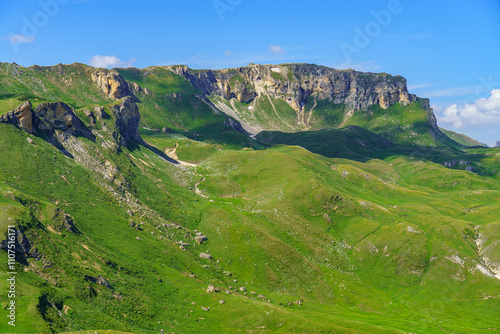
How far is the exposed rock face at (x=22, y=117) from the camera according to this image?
14788 centimetres

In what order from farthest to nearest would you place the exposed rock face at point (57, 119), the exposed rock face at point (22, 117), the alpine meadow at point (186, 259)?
the exposed rock face at point (57, 119)
the exposed rock face at point (22, 117)
the alpine meadow at point (186, 259)

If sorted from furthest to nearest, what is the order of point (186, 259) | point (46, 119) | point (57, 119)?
1. point (57, 119)
2. point (46, 119)
3. point (186, 259)

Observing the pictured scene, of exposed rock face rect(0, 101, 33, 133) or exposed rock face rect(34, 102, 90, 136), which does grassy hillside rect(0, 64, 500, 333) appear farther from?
exposed rock face rect(34, 102, 90, 136)

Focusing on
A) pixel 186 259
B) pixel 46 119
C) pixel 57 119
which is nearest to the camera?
pixel 186 259

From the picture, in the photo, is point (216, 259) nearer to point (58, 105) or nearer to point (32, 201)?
point (32, 201)

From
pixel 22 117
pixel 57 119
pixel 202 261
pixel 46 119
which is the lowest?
pixel 202 261

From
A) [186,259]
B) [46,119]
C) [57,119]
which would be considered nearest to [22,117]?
[46,119]

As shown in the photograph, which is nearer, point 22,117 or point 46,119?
point 22,117

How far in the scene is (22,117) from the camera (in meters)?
152

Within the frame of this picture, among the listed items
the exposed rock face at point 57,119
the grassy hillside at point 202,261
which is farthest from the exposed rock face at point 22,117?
the exposed rock face at point 57,119

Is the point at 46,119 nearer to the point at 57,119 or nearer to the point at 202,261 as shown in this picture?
the point at 57,119

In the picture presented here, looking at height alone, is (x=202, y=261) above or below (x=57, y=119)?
below

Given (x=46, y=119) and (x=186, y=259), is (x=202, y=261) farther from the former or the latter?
(x=46, y=119)

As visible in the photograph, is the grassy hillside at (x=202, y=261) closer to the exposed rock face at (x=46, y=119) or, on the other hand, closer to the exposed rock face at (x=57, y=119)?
the exposed rock face at (x=46, y=119)
